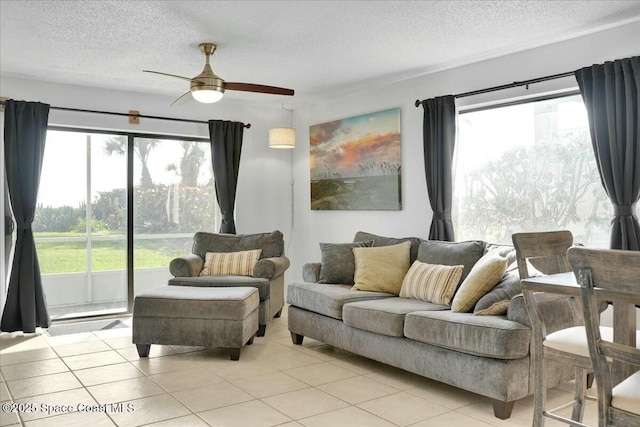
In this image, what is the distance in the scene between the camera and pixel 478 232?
4.82 meters

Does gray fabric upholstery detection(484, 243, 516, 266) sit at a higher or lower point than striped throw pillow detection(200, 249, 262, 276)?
higher

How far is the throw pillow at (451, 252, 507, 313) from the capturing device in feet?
11.5

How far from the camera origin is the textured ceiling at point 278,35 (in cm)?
346

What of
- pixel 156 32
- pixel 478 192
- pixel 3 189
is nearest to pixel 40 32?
pixel 156 32

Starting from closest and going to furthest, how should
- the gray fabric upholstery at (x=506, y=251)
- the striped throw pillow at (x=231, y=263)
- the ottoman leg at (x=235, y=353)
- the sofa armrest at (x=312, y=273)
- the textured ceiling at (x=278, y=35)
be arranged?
the textured ceiling at (x=278, y=35) < the gray fabric upholstery at (x=506, y=251) < the ottoman leg at (x=235, y=353) < the sofa armrest at (x=312, y=273) < the striped throw pillow at (x=231, y=263)

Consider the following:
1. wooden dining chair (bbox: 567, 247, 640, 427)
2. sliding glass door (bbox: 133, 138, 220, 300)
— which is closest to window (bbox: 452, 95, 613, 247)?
wooden dining chair (bbox: 567, 247, 640, 427)

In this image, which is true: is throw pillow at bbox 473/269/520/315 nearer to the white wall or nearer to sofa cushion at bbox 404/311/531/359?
sofa cushion at bbox 404/311/531/359

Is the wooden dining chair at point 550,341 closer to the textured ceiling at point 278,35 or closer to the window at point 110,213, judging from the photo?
the textured ceiling at point 278,35

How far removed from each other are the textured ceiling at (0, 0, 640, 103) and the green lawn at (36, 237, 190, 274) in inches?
68.7

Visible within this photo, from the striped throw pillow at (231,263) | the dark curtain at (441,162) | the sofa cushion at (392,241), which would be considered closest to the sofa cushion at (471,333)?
the sofa cushion at (392,241)

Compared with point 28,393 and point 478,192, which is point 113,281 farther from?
point 478,192

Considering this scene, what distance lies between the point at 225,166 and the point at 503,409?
4.28 m

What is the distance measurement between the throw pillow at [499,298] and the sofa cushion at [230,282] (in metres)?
2.16

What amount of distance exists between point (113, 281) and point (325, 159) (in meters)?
2.77
